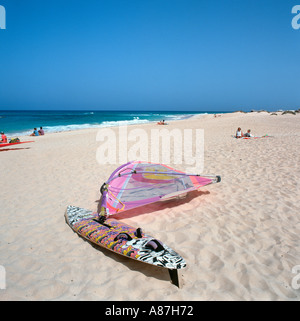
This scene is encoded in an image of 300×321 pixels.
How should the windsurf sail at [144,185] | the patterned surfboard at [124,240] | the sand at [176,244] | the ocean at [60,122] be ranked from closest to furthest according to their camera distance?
the sand at [176,244]
the patterned surfboard at [124,240]
the windsurf sail at [144,185]
the ocean at [60,122]

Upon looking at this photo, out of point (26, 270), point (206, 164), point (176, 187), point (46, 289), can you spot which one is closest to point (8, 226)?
point (26, 270)

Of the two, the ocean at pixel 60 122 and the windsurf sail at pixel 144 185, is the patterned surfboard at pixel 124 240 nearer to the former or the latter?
the windsurf sail at pixel 144 185

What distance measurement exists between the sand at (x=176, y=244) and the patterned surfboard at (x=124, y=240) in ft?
0.59

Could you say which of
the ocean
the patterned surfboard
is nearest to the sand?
the patterned surfboard

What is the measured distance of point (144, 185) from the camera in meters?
5.05

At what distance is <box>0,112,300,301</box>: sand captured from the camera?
2.65 metres

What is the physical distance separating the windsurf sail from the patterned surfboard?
0.42 metres

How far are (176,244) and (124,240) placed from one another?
0.86 meters

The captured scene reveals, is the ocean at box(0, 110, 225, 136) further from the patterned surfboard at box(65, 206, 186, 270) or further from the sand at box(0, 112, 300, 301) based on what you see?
the patterned surfboard at box(65, 206, 186, 270)

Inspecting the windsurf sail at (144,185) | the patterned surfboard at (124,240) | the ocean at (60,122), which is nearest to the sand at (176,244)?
the patterned surfboard at (124,240)

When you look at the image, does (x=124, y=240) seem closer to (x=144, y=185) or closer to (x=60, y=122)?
(x=144, y=185)

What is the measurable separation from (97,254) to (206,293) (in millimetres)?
1683

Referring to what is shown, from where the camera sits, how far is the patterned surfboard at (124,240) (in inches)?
111
